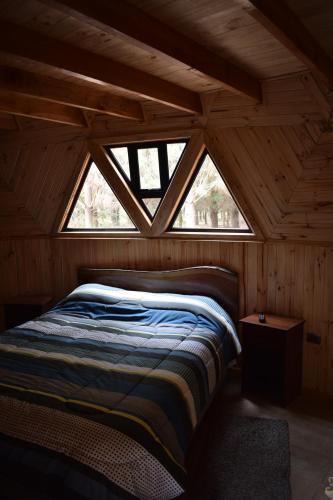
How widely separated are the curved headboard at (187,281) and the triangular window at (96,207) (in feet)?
1.90

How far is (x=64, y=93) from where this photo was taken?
3.00m

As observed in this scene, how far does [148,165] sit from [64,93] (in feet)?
3.84

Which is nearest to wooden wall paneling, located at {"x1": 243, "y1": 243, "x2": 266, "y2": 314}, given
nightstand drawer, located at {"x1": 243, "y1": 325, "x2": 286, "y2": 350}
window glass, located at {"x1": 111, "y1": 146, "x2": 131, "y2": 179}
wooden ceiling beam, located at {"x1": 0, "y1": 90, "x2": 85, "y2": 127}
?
nightstand drawer, located at {"x1": 243, "y1": 325, "x2": 286, "y2": 350}

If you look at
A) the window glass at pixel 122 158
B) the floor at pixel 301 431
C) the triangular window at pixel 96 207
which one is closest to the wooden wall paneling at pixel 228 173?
the window glass at pixel 122 158

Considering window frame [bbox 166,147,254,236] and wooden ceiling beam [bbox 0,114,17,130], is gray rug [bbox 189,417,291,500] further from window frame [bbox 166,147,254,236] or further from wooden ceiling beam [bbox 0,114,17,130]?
wooden ceiling beam [bbox 0,114,17,130]

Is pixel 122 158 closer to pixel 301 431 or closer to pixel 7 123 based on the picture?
pixel 7 123

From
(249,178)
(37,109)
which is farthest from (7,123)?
(249,178)

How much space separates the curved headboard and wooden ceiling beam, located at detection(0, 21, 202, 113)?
4.91ft

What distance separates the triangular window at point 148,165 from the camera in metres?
3.80

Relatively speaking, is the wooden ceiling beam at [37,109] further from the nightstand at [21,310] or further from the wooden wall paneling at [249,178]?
the nightstand at [21,310]

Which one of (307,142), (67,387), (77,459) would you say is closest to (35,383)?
(67,387)

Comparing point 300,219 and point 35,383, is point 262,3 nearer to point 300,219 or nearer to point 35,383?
point 300,219

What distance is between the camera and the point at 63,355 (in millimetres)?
2594

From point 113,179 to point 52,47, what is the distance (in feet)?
6.19
